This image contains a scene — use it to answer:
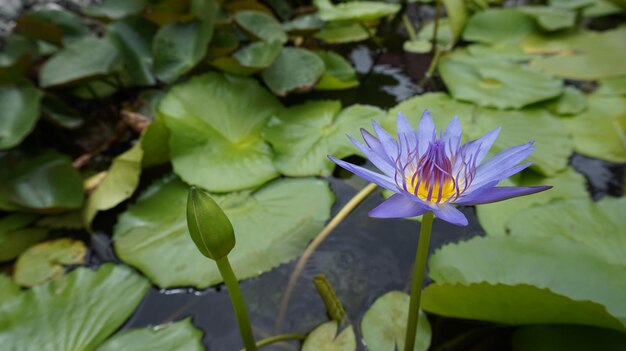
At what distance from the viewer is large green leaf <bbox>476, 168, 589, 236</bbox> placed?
3.73 feet

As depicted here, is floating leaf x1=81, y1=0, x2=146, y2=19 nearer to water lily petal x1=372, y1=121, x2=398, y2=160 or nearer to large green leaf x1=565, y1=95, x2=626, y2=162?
water lily petal x1=372, y1=121, x2=398, y2=160

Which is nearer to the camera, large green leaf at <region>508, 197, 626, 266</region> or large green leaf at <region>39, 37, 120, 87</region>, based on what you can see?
large green leaf at <region>508, 197, 626, 266</region>

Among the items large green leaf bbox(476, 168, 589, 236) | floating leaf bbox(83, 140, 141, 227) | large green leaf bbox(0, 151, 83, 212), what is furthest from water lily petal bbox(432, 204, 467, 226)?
large green leaf bbox(0, 151, 83, 212)

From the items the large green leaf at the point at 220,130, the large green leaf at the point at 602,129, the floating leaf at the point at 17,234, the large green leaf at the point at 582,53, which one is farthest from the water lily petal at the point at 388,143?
the large green leaf at the point at 582,53

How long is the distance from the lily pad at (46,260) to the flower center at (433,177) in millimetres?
1003

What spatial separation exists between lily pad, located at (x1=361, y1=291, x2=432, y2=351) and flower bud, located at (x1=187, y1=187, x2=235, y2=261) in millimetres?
411

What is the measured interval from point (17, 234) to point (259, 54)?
39.1 inches

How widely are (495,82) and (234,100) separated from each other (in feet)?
3.20

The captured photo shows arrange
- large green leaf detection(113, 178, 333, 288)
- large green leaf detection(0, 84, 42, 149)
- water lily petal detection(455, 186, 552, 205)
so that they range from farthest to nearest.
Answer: large green leaf detection(0, 84, 42, 149) < large green leaf detection(113, 178, 333, 288) < water lily petal detection(455, 186, 552, 205)

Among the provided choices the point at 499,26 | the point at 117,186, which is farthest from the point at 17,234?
the point at 499,26

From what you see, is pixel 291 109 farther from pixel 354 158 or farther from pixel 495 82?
pixel 495 82

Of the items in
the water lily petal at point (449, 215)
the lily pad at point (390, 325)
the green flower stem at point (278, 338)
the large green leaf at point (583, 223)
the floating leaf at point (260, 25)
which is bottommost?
the green flower stem at point (278, 338)

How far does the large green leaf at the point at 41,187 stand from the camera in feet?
4.26

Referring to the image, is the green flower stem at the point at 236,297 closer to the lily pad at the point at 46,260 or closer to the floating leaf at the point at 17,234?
the lily pad at the point at 46,260
